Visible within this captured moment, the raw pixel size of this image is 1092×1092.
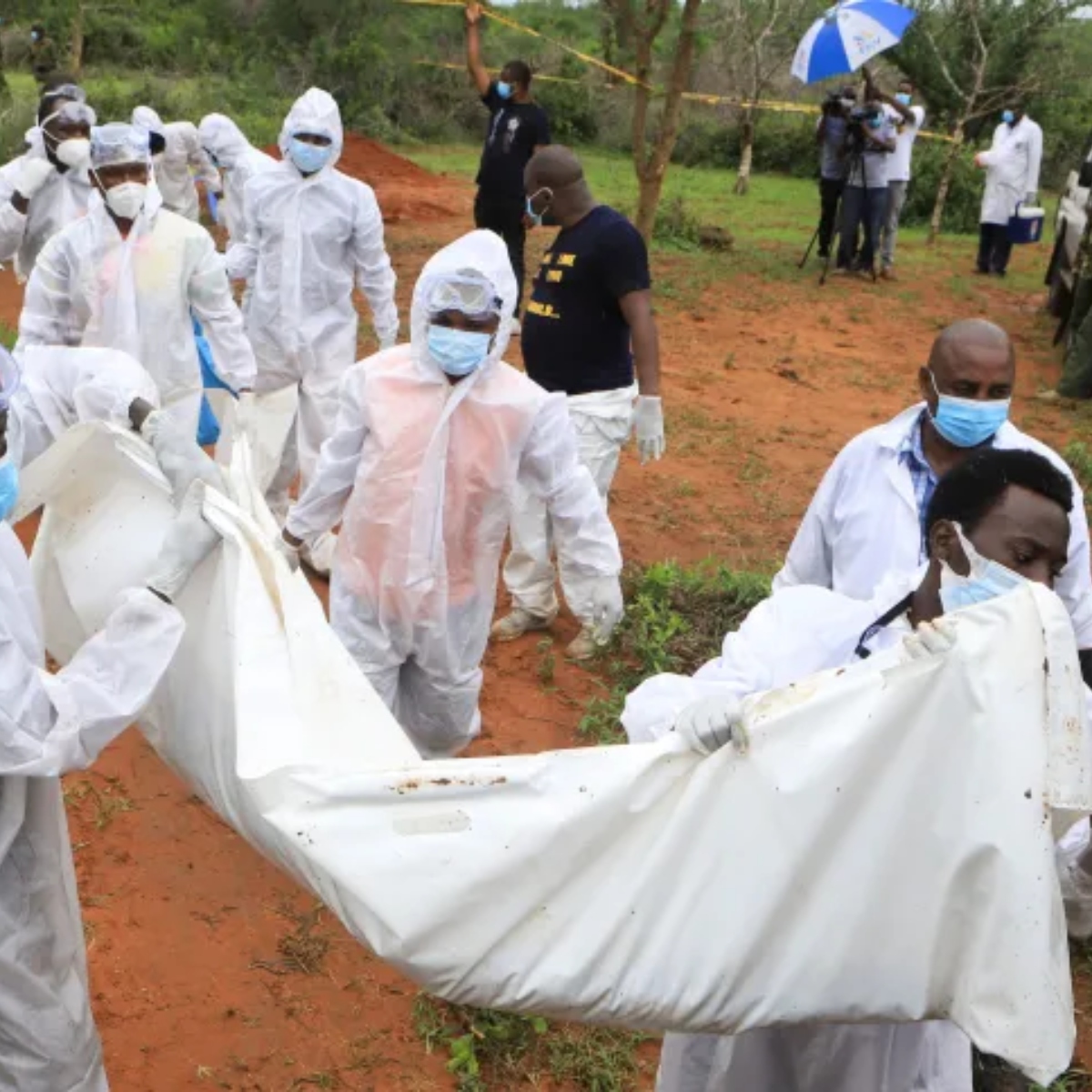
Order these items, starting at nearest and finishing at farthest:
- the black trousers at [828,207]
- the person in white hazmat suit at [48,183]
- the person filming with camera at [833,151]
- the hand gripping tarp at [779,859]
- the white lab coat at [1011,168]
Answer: the hand gripping tarp at [779,859]
the person in white hazmat suit at [48,183]
the person filming with camera at [833,151]
the black trousers at [828,207]
the white lab coat at [1011,168]

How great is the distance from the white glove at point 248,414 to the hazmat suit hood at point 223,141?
366 centimetres

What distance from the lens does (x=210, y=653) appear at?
2557 mm

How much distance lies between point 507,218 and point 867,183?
4.62 m

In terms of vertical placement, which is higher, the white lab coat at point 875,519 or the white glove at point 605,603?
the white lab coat at point 875,519

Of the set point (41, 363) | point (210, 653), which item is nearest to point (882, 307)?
point (41, 363)

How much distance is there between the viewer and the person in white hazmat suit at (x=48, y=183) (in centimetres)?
632

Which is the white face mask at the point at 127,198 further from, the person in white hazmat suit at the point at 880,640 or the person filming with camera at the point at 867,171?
the person filming with camera at the point at 867,171

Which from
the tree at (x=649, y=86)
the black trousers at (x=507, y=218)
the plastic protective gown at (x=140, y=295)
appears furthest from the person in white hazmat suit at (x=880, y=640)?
the tree at (x=649, y=86)

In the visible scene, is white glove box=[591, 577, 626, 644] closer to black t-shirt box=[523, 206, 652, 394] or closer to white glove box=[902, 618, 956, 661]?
black t-shirt box=[523, 206, 652, 394]

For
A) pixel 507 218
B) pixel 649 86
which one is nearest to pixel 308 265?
pixel 507 218

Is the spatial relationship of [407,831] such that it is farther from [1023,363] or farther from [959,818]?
[1023,363]

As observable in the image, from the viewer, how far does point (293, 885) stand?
3912mm

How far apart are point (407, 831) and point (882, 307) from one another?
11.0m

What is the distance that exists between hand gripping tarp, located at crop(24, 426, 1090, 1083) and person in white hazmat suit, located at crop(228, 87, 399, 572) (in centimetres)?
392
